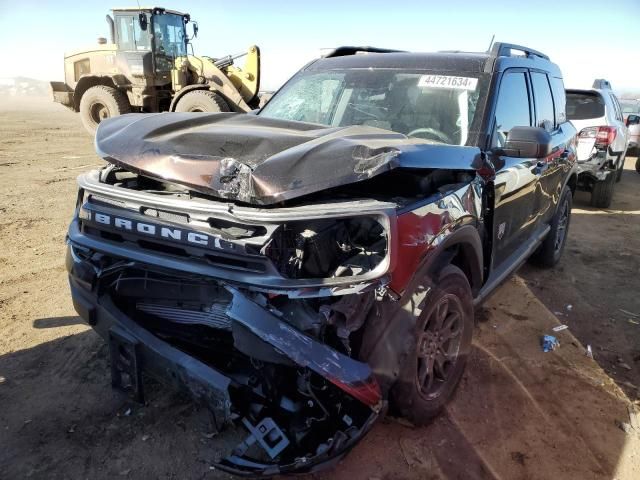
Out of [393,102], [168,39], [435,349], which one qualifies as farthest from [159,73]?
[435,349]

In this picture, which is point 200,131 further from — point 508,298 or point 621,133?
point 621,133

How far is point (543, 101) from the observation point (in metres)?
4.24

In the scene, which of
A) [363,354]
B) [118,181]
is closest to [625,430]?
[363,354]

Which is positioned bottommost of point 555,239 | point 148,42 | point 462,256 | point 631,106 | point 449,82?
point 555,239

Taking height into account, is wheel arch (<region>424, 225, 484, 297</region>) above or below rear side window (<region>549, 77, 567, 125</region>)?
below

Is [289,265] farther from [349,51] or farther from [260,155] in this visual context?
[349,51]

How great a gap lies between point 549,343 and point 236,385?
8.79 feet

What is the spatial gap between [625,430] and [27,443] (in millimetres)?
3297

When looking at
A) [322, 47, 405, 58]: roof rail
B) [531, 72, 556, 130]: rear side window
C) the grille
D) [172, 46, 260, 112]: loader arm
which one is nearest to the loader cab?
[172, 46, 260, 112]: loader arm

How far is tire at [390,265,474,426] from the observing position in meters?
2.33

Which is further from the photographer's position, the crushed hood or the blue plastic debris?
the blue plastic debris

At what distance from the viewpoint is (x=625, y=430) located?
110 inches

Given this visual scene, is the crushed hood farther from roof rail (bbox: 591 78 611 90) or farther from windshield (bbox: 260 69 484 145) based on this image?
roof rail (bbox: 591 78 611 90)

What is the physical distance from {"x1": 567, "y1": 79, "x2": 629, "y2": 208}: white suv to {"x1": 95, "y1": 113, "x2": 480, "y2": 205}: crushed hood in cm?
673
